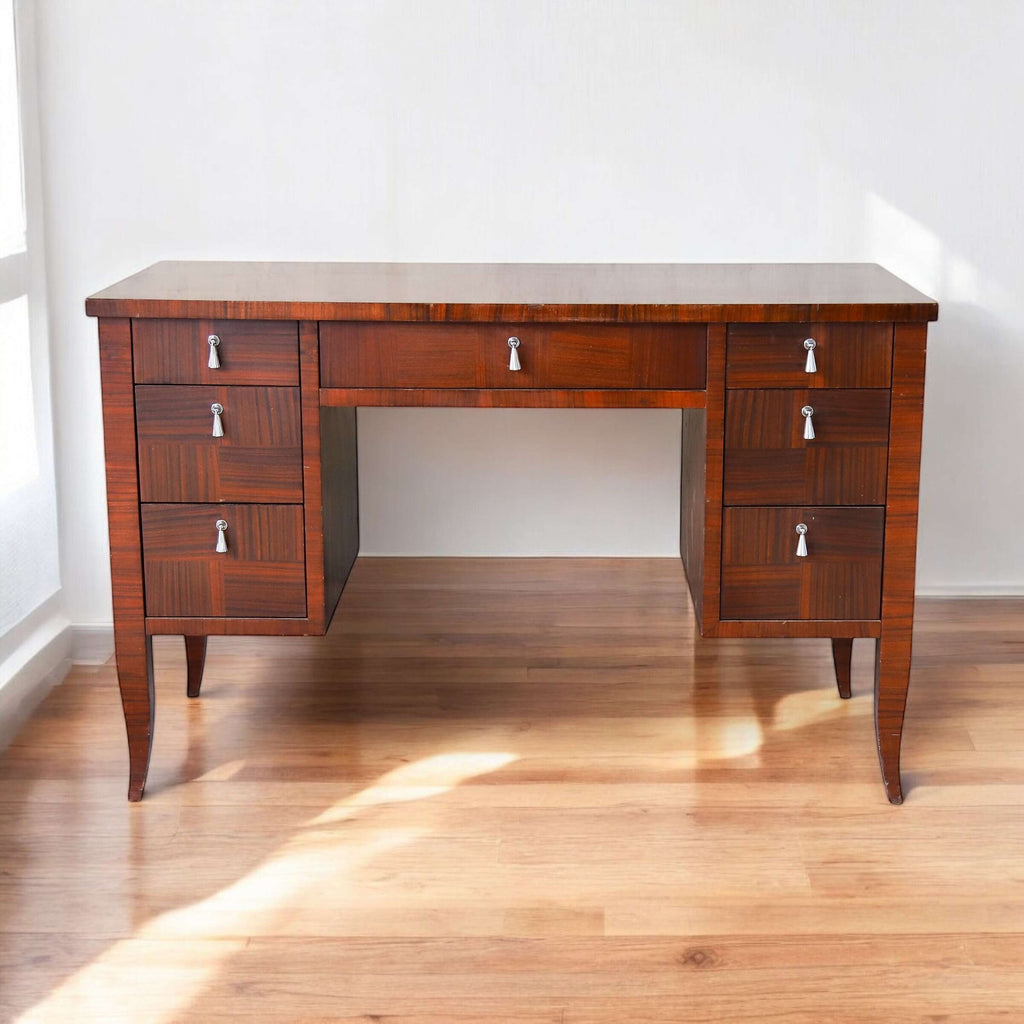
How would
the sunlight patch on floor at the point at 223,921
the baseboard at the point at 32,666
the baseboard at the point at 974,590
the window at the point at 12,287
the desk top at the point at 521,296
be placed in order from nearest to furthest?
the sunlight patch on floor at the point at 223,921 → the desk top at the point at 521,296 → the baseboard at the point at 32,666 → the window at the point at 12,287 → the baseboard at the point at 974,590

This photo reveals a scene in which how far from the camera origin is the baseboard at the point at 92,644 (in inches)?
106

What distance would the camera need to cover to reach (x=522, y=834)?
1.99 m

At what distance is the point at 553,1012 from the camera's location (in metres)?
1.59

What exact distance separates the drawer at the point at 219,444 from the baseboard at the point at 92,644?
78cm

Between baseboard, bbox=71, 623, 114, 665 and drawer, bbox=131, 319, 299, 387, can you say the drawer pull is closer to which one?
drawer, bbox=131, 319, 299, 387

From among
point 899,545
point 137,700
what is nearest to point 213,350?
point 137,700

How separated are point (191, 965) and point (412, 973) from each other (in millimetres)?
268

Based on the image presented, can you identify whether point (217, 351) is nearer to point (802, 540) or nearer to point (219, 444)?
point (219, 444)

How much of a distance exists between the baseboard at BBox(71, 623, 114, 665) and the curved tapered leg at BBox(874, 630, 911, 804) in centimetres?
145

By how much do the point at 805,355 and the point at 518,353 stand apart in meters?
0.40

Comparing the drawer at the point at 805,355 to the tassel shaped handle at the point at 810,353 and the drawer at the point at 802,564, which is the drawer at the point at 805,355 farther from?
the drawer at the point at 802,564

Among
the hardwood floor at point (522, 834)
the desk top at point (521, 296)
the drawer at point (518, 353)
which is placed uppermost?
the desk top at point (521, 296)

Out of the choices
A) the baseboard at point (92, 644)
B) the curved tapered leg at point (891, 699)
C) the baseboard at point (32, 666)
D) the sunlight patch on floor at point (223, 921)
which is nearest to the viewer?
the sunlight patch on floor at point (223, 921)

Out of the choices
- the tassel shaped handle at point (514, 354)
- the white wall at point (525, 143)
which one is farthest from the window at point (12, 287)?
the tassel shaped handle at point (514, 354)
